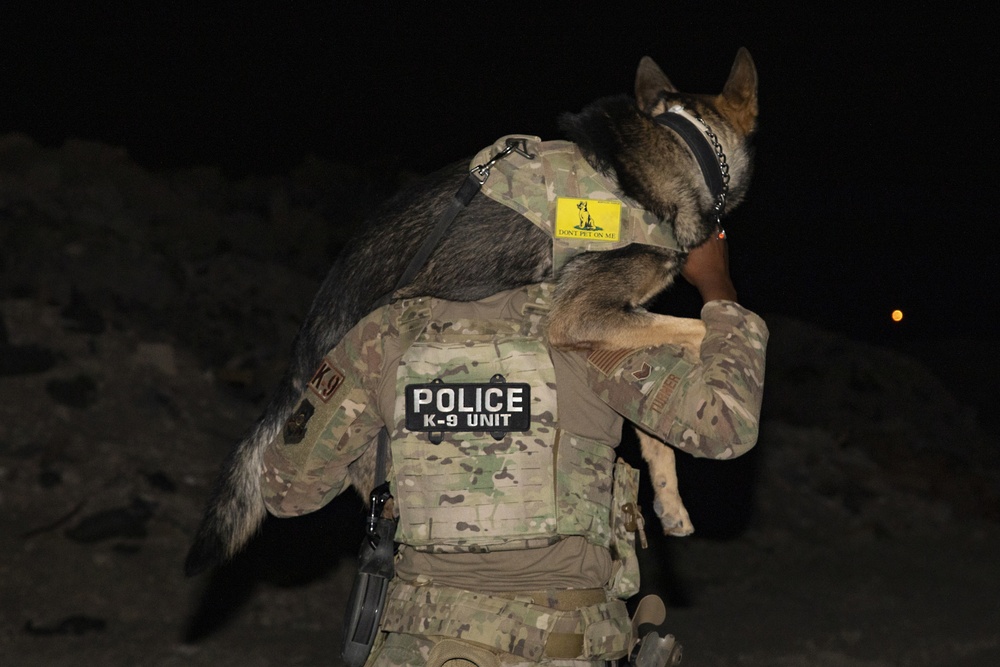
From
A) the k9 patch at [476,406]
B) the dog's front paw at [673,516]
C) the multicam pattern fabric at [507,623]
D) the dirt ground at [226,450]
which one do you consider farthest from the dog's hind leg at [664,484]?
the dirt ground at [226,450]

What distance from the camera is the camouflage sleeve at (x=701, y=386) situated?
159 cm

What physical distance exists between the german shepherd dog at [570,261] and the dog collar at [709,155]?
0.02 m

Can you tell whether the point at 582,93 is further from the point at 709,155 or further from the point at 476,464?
the point at 476,464

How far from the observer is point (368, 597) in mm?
1797

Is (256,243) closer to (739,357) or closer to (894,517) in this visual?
(894,517)

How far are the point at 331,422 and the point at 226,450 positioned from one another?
449 cm

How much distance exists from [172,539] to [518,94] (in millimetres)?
3366

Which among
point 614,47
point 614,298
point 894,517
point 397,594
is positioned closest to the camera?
point 397,594

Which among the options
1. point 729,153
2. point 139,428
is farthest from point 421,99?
point 729,153

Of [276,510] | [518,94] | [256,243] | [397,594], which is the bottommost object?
[397,594]

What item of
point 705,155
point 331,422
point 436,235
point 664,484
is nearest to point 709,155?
Answer: point 705,155

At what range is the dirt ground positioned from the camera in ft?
16.7

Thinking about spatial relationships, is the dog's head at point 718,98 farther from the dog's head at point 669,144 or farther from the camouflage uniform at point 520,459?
the camouflage uniform at point 520,459

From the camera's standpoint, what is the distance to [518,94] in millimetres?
6586
